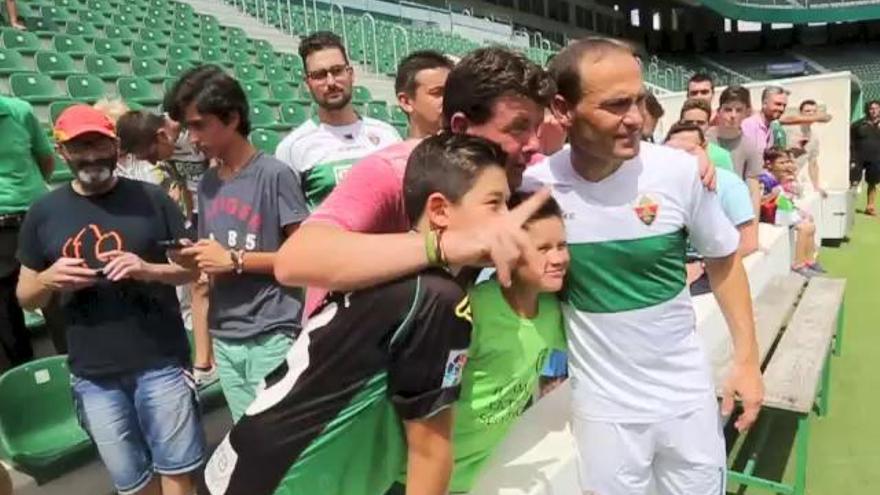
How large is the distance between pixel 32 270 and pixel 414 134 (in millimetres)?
1204

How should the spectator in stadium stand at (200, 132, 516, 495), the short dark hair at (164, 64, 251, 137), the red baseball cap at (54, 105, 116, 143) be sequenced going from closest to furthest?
the spectator in stadium stand at (200, 132, 516, 495) < the red baseball cap at (54, 105, 116, 143) < the short dark hair at (164, 64, 251, 137)

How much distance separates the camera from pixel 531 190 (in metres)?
1.56

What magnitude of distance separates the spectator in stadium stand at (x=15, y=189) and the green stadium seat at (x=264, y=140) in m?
2.56

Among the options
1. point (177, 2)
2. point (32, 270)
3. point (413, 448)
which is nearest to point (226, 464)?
point (413, 448)

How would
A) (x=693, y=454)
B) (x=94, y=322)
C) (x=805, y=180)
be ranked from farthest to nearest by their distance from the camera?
1. (x=805, y=180)
2. (x=94, y=322)
3. (x=693, y=454)

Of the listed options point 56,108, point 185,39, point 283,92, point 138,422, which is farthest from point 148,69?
point 138,422

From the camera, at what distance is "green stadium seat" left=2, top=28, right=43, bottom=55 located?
7855mm

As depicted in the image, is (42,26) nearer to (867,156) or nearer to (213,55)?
(213,55)

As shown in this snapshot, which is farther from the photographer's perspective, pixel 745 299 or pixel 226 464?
pixel 745 299

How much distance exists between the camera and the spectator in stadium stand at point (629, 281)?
155cm

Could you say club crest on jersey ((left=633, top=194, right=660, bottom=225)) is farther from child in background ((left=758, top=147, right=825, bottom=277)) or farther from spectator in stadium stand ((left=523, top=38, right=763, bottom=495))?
child in background ((left=758, top=147, right=825, bottom=277))

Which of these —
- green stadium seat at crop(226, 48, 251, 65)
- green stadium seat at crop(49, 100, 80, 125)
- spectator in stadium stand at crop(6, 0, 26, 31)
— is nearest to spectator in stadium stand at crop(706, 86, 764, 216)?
green stadium seat at crop(49, 100, 80, 125)

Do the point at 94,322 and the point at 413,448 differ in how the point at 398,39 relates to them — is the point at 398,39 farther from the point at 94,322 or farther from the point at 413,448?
the point at 413,448

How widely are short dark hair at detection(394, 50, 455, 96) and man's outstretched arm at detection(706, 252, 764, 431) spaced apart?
3.61ft
